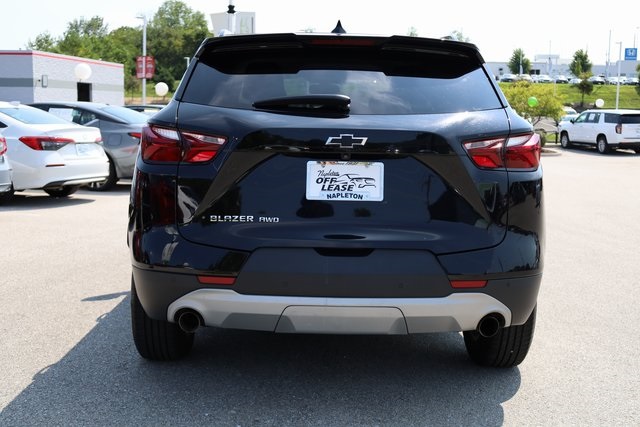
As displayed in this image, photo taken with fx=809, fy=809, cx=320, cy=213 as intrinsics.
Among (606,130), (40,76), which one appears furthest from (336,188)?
(40,76)

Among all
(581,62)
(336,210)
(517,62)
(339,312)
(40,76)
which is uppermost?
(517,62)

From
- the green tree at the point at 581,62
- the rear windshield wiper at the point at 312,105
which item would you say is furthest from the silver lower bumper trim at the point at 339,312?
the green tree at the point at 581,62

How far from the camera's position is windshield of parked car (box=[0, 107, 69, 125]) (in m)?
12.5

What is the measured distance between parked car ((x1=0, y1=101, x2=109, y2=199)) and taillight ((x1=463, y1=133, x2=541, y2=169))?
9.69 meters

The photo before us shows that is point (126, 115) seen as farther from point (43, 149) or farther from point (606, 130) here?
point (606, 130)

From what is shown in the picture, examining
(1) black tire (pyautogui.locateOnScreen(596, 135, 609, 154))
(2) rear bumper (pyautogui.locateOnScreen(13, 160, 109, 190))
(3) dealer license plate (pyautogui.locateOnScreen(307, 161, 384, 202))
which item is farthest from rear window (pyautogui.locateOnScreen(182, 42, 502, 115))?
(1) black tire (pyautogui.locateOnScreen(596, 135, 609, 154))

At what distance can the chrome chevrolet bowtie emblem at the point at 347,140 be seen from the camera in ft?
11.8

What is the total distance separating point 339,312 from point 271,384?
0.82 metres

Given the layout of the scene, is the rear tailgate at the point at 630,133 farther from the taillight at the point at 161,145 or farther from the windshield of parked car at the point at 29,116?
the taillight at the point at 161,145

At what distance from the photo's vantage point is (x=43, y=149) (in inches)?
477

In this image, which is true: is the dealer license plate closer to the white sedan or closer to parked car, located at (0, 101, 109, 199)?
the white sedan

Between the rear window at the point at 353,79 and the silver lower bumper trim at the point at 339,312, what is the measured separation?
0.88 metres

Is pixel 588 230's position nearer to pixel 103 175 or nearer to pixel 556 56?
pixel 103 175

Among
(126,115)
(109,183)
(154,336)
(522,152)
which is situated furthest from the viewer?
(126,115)
